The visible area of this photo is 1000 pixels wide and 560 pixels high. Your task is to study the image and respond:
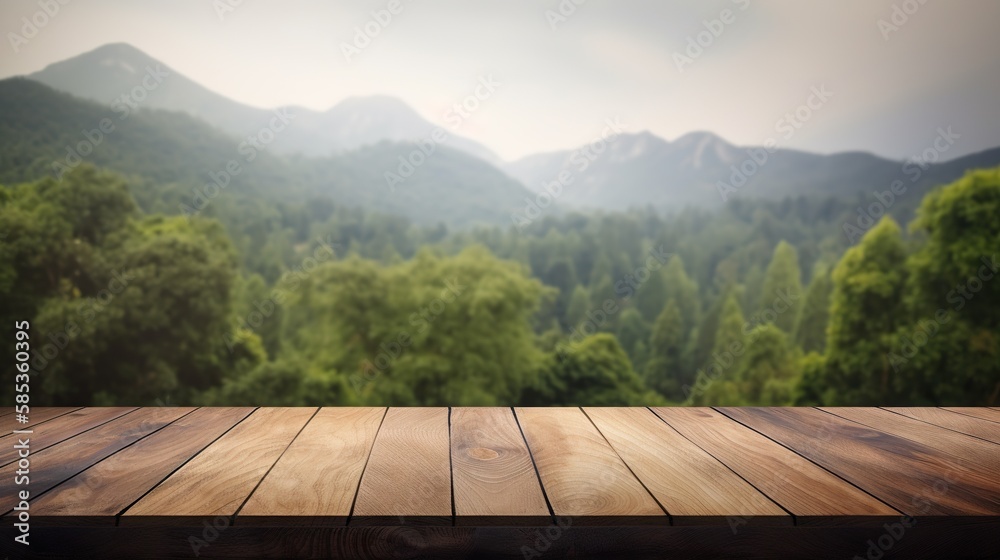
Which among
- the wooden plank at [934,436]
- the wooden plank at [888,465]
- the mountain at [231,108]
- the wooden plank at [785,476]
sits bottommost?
the wooden plank at [934,436]

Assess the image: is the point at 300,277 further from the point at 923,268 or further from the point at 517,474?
the point at 517,474

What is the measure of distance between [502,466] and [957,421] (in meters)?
1.53

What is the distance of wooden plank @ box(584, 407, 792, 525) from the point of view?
1.21 meters

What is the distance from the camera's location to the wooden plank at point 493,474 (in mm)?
1202

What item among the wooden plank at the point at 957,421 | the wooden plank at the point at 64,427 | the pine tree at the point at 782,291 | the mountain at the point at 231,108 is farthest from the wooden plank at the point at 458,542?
the pine tree at the point at 782,291

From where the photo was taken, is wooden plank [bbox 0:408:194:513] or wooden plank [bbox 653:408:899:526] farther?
wooden plank [bbox 0:408:194:513]

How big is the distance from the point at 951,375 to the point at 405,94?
15.3 m

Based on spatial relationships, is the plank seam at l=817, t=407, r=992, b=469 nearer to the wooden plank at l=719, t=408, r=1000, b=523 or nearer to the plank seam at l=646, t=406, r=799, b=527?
the wooden plank at l=719, t=408, r=1000, b=523

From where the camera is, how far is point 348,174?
2181 centimetres

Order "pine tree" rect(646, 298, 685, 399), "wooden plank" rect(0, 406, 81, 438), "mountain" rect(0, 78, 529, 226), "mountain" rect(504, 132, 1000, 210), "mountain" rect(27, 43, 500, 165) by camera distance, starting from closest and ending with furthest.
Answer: "wooden plank" rect(0, 406, 81, 438), "mountain" rect(0, 78, 529, 226), "mountain" rect(27, 43, 500, 165), "pine tree" rect(646, 298, 685, 399), "mountain" rect(504, 132, 1000, 210)

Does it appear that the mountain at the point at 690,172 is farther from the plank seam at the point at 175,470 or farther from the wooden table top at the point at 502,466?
the plank seam at the point at 175,470

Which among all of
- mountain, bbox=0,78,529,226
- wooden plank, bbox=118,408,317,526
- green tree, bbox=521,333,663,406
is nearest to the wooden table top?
wooden plank, bbox=118,408,317,526

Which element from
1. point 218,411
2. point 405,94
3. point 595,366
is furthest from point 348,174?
point 218,411

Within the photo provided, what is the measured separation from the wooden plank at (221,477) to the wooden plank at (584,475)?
62 centimetres
